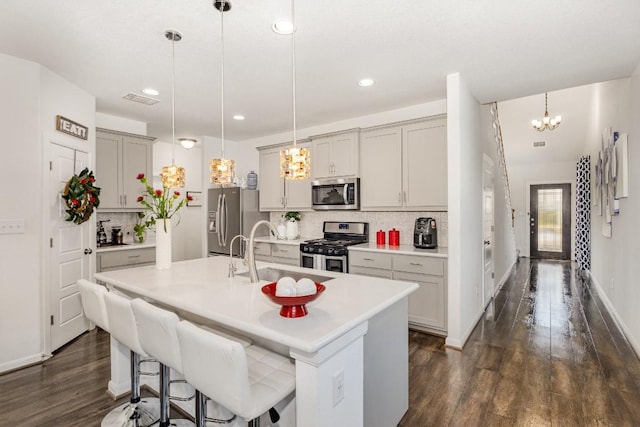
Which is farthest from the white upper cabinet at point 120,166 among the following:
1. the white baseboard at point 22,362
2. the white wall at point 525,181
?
the white wall at point 525,181

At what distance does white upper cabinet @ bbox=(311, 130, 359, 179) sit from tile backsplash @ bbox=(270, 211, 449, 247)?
667 mm

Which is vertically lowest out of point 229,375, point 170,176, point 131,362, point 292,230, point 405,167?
point 131,362

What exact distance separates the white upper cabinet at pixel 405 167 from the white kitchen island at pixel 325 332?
6.40 ft

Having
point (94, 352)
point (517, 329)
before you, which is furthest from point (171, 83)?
point (517, 329)

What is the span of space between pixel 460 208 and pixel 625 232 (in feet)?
6.16

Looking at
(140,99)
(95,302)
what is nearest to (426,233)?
(95,302)

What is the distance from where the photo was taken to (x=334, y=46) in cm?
261

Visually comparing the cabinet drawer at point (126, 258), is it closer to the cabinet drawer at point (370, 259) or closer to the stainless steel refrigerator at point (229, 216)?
the stainless steel refrigerator at point (229, 216)

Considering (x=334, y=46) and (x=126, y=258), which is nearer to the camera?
(x=334, y=46)

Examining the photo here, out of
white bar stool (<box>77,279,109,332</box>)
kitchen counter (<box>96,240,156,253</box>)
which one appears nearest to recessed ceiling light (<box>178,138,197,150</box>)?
kitchen counter (<box>96,240,156,253</box>)

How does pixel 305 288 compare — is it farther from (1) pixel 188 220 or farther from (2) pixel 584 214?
(2) pixel 584 214

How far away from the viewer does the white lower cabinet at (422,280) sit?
3424 millimetres

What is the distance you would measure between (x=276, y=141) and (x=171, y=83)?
8.30 feet

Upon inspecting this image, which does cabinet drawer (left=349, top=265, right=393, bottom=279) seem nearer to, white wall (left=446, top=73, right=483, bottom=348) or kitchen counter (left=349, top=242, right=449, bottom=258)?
kitchen counter (left=349, top=242, right=449, bottom=258)
